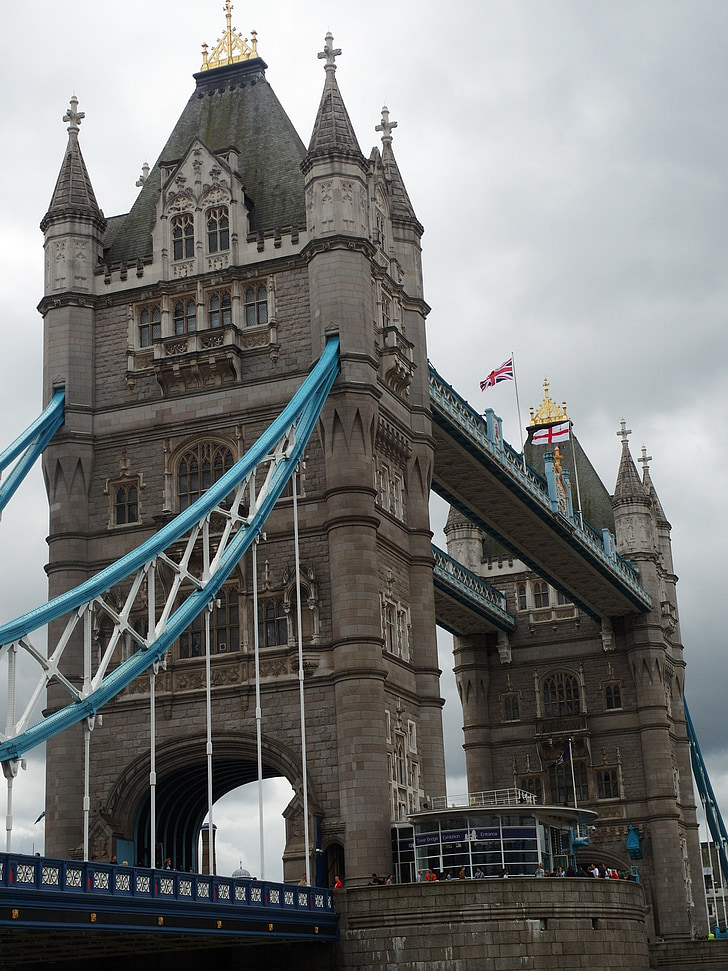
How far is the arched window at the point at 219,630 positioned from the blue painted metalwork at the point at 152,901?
9.89 metres

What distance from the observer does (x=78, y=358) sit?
174 feet

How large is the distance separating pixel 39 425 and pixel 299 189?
12795mm

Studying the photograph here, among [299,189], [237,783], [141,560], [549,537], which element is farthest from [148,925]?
[549,537]

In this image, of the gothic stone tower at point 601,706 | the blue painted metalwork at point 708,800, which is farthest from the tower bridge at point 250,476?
the blue painted metalwork at point 708,800

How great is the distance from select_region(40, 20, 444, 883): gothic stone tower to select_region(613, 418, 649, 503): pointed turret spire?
99.7ft

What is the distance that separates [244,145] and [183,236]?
488 centimetres

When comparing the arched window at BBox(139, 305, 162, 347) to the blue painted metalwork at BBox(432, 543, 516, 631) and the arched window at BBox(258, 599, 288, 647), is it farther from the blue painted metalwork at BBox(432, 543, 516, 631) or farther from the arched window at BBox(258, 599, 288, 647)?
the blue painted metalwork at BBox(432, 543, 516, 631)

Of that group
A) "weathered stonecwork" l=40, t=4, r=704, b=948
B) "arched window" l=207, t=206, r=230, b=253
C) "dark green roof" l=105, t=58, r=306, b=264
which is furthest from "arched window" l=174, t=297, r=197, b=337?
"dark green roof" l=105, t=58, r=306, b=264

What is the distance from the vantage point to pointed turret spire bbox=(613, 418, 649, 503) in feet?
272

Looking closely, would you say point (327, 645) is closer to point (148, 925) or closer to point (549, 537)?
point (148, 925)

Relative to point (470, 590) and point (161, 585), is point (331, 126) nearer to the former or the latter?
point (161, 585)

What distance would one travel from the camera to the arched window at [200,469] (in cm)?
5059

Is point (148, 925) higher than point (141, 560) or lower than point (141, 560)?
lower

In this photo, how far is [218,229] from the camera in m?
53.8
